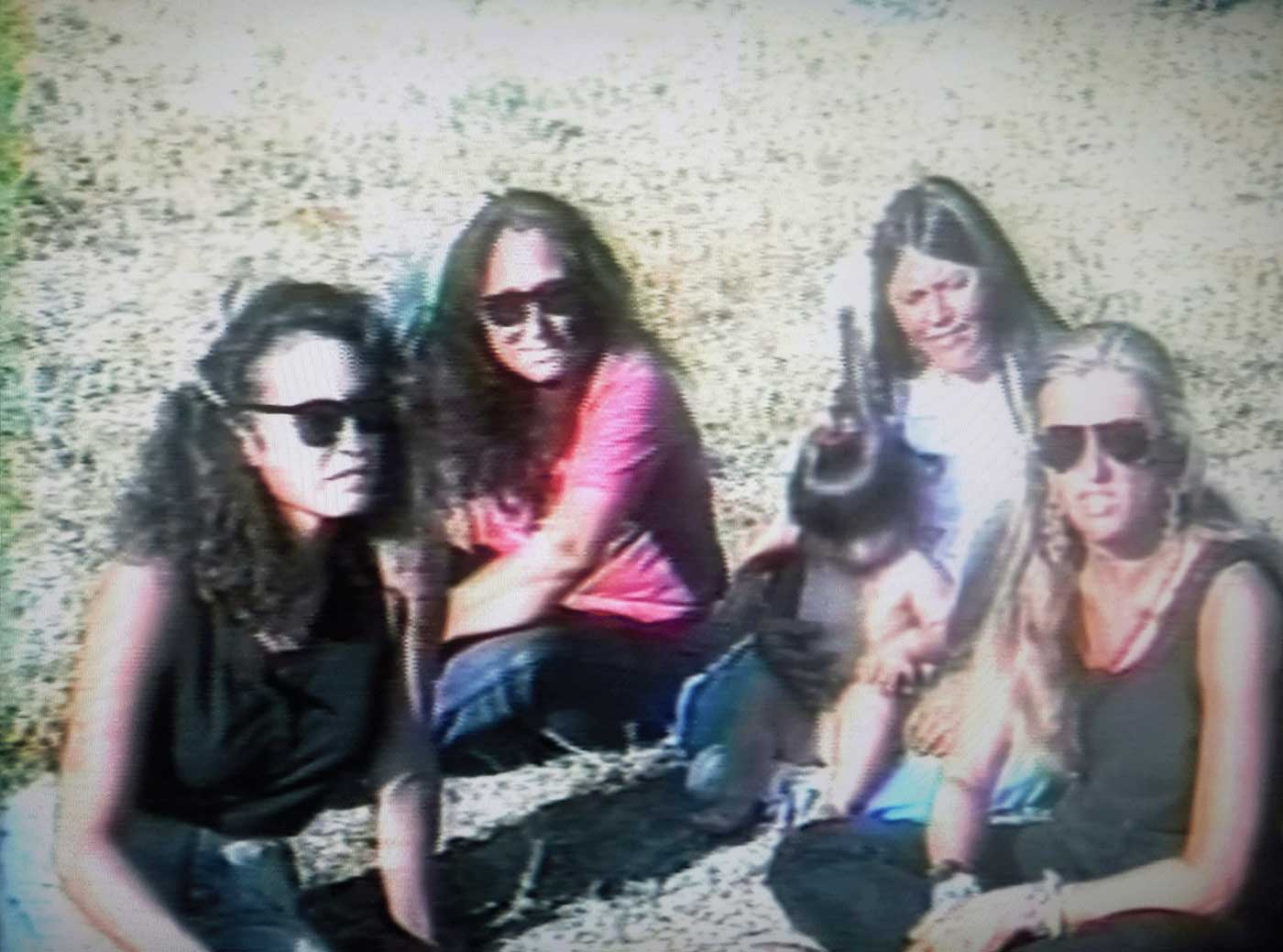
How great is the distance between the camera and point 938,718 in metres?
1.73

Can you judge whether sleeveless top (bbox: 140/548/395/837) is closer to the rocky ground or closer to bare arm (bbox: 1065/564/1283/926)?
the rocky ground

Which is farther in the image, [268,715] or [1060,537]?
[1060,537]

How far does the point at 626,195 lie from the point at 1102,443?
578 mm

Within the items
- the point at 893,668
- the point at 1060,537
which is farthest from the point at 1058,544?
the point at 893,668

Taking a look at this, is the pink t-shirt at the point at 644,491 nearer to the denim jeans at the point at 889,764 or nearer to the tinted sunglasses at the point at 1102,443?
the denim jeans at the point at 889,764

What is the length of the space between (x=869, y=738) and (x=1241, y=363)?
0.60m

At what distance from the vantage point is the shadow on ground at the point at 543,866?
162 centimetres

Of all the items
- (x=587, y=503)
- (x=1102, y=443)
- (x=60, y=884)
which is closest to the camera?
(x=60, y=884)

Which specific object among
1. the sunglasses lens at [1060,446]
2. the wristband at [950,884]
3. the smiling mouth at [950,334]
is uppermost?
the smiling mouth at [950,334]

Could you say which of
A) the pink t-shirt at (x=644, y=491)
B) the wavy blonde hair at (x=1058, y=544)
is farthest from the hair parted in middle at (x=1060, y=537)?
the pink t-shirt at (x=644, y=491)

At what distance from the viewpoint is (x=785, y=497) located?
1.73 metres

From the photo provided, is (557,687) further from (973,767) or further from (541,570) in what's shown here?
(973,767)

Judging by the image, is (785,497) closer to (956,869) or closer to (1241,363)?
(956,869)

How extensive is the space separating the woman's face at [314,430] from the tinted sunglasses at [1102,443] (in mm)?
705
